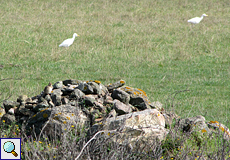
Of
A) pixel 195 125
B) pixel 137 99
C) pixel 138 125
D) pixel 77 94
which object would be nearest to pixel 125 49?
pixel 137 99

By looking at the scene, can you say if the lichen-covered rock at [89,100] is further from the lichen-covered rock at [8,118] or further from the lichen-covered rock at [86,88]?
the lichen-covered rock at [8,118]

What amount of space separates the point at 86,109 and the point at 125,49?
8.88 metres

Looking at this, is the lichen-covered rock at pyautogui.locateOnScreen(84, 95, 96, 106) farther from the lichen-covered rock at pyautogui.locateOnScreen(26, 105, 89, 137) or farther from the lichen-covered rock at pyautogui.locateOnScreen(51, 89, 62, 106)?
the lichen-covered rock at pyautogui.locateOnScreen(51, 89, 62, 106)

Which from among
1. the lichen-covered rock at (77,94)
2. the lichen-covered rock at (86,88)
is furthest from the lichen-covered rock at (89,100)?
the lichen-covered rock at (86,88)

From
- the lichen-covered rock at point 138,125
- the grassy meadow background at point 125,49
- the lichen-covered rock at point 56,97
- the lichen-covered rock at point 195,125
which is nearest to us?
the lichen-covered rock at point 138,125

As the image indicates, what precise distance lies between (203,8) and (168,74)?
15.0 m

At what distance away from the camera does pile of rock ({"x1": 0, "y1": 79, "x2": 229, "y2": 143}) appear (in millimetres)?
5734

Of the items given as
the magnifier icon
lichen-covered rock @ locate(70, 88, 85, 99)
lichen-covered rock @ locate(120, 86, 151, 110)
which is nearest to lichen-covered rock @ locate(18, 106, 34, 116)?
lichen-covered rock @ locate(70, 88, 85, 99)

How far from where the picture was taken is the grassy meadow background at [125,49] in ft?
33.3

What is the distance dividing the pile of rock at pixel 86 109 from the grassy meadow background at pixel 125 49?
24.7 inches

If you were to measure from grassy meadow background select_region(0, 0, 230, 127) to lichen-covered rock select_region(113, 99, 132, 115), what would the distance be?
115 centimetres

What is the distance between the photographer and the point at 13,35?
16.7 m

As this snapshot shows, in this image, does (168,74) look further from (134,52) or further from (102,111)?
(102,111)

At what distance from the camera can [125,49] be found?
48.9 ft
